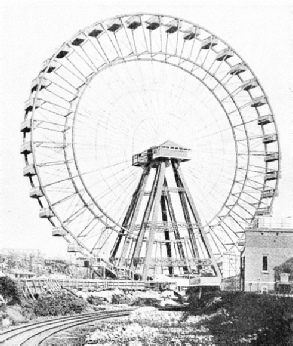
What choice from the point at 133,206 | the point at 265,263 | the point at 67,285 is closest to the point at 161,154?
the point at 133,206

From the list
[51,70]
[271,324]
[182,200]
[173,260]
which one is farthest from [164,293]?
[271,324]

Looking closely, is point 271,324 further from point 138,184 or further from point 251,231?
point 138,184

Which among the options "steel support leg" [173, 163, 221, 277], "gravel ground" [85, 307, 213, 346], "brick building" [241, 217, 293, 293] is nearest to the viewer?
"gravel ground" [85, 307, 213, 346]

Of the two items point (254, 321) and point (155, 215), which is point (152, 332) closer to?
point (254, 321)

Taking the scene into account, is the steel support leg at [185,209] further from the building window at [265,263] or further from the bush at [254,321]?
the bush at [254,321]

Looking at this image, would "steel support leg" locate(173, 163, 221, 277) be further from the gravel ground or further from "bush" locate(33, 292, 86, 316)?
the gravel ground

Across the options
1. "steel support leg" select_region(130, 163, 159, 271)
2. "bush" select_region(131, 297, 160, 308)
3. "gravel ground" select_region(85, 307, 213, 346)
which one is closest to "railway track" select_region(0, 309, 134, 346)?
"gravel ground" select_region(85, 307, 213, 346)
